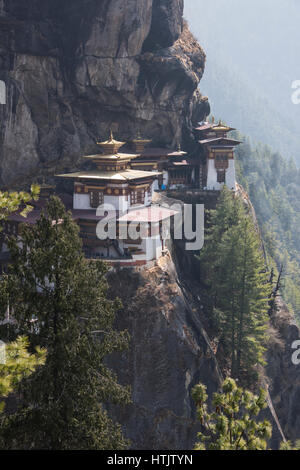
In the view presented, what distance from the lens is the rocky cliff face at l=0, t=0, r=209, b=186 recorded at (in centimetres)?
4484

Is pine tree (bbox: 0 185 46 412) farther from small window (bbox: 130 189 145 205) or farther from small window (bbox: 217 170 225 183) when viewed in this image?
small window (bbox: 217 170 225 183)

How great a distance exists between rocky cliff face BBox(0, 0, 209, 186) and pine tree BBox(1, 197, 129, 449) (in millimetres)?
29813

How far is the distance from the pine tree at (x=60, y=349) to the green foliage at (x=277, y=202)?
7197cm

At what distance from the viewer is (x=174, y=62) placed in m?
53.8

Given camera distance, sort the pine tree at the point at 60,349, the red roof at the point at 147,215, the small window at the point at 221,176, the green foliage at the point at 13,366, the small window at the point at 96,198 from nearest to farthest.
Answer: the green foliage at the point at 13,366 → the pine tree at the point at 60,349 → the red roof at the point at 147,215 → the small window at the point at 96,198 → the small window at the point at 221,176

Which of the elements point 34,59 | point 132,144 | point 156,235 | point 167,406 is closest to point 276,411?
point 167,406

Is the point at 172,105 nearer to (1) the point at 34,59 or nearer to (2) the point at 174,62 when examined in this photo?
(2) the point at 174,62

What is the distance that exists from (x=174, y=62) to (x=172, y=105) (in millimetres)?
4625

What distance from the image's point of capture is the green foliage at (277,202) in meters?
103

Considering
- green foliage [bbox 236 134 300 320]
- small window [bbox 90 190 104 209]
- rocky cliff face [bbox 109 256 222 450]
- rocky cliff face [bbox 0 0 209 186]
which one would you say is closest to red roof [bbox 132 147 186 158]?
rocky cliff face [bbox 0 0 209 186]

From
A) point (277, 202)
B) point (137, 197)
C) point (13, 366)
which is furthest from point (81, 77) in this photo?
point (277, 202)

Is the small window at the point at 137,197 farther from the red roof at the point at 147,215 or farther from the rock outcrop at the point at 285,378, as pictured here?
the rock outcrop at the point at 285,378

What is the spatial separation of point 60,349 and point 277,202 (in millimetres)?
120798

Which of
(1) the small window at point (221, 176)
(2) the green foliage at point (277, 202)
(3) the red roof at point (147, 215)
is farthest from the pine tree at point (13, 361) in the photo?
(2) the green foliage at point (277, 202)
